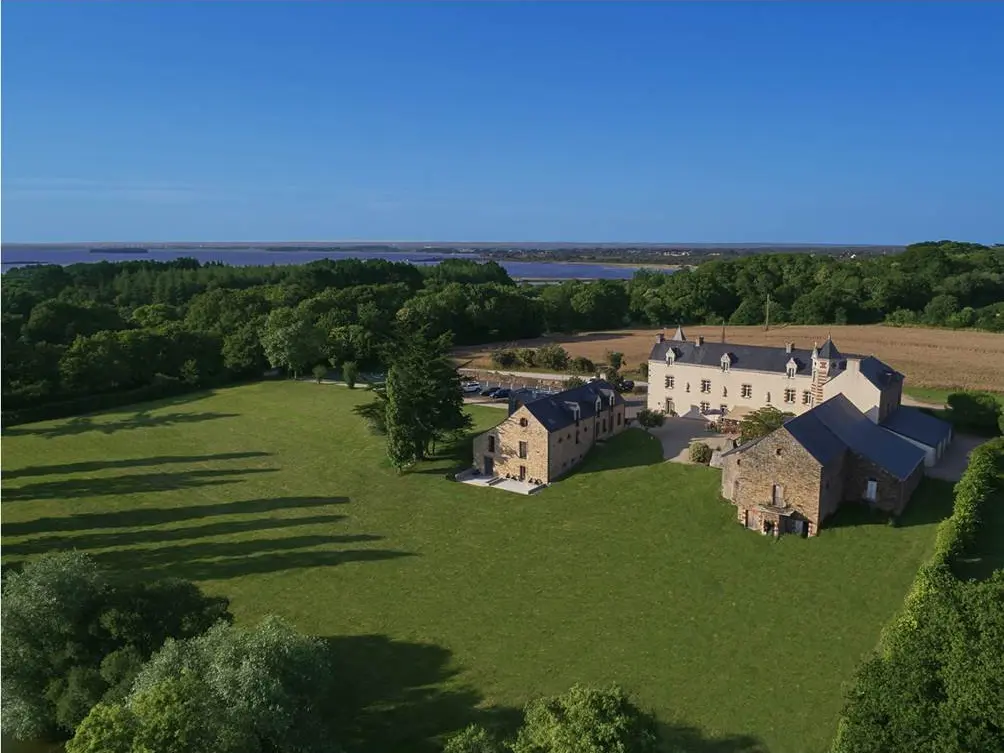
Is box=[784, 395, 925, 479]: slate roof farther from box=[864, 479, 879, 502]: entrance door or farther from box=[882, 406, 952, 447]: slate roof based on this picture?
box=[882, 406, 952, 447]: slate roof

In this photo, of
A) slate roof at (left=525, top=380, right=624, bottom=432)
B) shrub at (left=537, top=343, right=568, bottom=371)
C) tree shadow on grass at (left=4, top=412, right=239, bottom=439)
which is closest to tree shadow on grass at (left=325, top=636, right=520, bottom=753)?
slate roof at (left=525, top=380, right=624, bottom=432)

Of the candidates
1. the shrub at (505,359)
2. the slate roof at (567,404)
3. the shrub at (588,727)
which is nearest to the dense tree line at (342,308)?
the shrub at (505,359)

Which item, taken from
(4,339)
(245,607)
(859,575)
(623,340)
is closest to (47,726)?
(245,607)

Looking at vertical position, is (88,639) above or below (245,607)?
above

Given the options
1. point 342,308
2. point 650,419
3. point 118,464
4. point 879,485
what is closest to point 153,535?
point 118,464

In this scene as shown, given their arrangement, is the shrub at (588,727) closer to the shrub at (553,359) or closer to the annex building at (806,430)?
the annex building at (806,430)

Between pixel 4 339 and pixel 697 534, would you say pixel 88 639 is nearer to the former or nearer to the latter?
pixel 697 534
